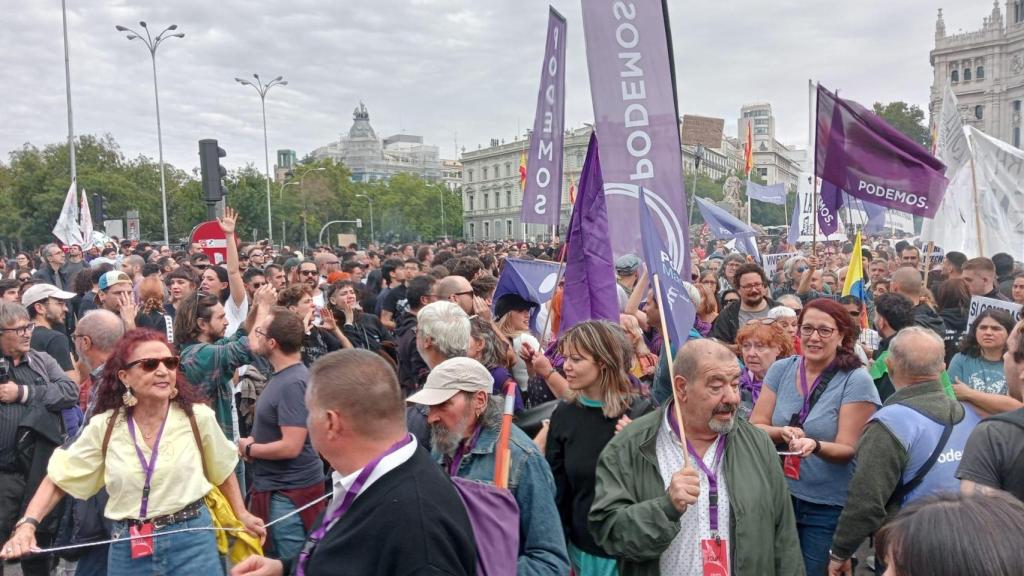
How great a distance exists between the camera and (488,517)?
2502mm

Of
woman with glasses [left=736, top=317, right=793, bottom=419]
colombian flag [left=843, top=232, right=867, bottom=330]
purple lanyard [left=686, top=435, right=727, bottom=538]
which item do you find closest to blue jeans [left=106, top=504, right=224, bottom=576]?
purple lanyard [left=686, top=435, right=727, bottom=538]

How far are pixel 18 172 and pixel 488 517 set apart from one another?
61330mm

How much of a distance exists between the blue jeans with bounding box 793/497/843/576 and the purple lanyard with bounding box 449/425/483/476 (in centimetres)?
189

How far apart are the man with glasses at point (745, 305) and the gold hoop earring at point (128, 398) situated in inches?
185

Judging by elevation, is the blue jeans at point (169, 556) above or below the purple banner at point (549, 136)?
below

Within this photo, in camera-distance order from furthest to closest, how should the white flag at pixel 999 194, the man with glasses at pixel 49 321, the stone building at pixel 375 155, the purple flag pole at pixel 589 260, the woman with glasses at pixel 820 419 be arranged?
1. the stone building at pixel 375 155
2. the white flag at pixel 999 194
3. the man with glasses at pixel 49 321
4. the purple flag pole at pixel 589 260
5. the woman with glasses at pixel 820 419

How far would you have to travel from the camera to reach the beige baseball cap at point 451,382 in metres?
2.97

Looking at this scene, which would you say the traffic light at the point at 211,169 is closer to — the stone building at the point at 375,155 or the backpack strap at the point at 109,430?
the backpack strap at the point at 109,430

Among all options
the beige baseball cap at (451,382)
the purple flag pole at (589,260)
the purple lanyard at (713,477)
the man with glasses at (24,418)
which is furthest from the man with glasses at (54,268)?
the purple lanyard at (713,477)

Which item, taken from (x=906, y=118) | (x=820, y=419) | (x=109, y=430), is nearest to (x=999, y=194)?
(x=820, y=419)

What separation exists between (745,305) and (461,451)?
439cm

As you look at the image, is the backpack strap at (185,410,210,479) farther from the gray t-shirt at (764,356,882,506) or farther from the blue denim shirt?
the gray t-shirt at (764,356,882,506)

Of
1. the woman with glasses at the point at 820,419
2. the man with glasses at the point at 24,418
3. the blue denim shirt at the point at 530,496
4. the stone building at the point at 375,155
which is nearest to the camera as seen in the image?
the blue denim shirt at the point at 530,496

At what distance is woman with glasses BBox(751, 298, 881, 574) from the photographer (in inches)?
155
